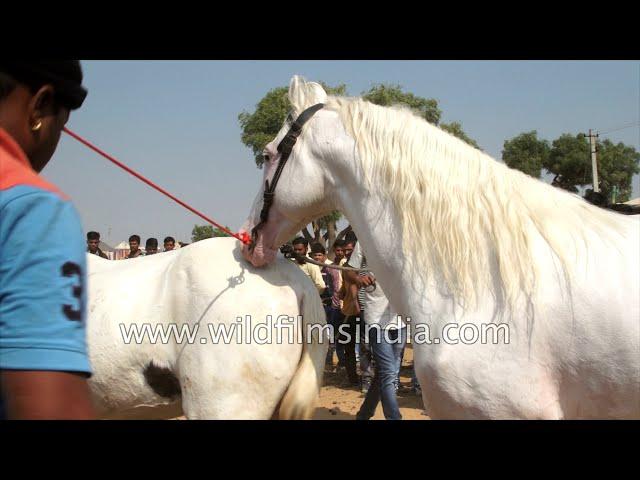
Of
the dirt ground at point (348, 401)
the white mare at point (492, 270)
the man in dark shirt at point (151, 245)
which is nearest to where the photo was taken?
the white mare at point (492, 270)

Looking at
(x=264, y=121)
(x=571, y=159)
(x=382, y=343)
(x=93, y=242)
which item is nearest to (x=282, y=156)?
(x=382, y=343)

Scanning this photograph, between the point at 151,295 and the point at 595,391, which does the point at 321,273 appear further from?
the point at 595,391

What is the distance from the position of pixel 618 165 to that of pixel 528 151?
565 centimetres

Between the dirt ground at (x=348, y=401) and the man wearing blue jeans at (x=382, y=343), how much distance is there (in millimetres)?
1096

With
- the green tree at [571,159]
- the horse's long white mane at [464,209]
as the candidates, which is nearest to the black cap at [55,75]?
the horse's long white mane at [464,209]

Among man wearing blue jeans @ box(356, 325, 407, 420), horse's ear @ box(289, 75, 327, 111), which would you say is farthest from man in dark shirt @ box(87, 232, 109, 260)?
horse's ear @ box(289, 75, 327, 111)

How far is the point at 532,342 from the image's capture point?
7.00 feet

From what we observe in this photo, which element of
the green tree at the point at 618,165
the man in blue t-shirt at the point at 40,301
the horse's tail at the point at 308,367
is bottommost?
the horse's tail at the point at 308,367

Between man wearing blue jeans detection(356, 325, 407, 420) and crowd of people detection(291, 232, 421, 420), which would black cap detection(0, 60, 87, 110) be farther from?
man wearing blue jeans detection(356, 325, 407, 420)

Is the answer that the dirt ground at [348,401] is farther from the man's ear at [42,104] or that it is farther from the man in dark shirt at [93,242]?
the man's ear at [42,104]

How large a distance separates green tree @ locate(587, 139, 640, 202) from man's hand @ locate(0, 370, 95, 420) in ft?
125

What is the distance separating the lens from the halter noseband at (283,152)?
3014 mm
